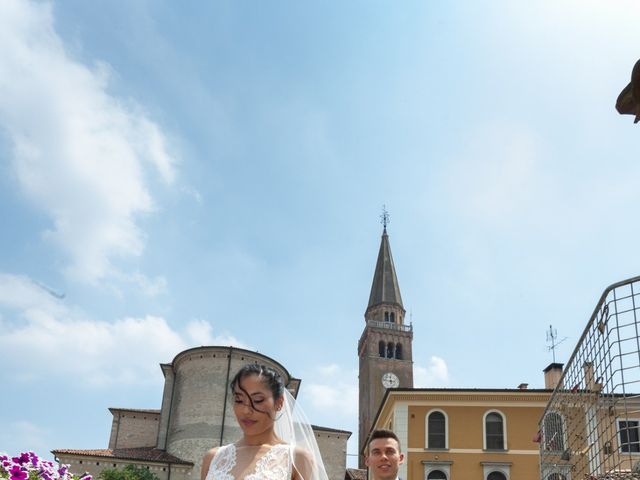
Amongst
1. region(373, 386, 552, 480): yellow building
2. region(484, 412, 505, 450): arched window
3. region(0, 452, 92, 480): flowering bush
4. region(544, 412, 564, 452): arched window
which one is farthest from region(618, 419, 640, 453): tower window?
region(484, 412, 505, 450): arched window

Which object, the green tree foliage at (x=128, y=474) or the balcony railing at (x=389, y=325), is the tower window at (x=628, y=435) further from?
the balcony railing at (x=389, y=325)

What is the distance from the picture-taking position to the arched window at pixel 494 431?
1008 inches

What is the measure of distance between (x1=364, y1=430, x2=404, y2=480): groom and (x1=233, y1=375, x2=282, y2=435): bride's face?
160 centimetres

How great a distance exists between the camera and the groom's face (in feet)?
14.8

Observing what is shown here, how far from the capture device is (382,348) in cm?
6725

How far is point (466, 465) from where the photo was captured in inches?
1002

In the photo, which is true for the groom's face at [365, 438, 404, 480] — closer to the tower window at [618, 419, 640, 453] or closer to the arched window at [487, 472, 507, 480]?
the tower window at [618, 419, 640, 453]

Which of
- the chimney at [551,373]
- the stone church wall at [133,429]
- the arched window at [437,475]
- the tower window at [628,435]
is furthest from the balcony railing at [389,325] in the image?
the tower window at [628,435]

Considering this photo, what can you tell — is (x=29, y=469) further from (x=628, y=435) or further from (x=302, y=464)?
(x=628, y=435)

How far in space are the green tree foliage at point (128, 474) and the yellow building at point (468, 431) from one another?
13.5 meters

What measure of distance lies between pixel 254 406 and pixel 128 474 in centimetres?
3174

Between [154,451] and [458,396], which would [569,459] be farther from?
[154,451]

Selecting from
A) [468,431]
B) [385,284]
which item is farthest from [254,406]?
[385,284]

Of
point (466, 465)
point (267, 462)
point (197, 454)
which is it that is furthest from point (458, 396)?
point (267, 462)
